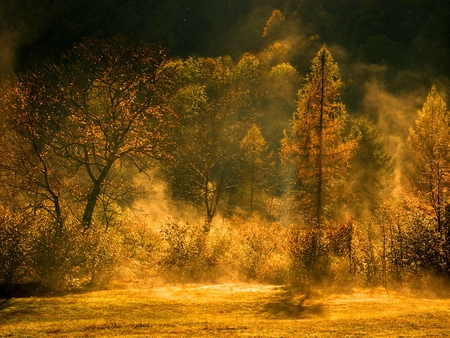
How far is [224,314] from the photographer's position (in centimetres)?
1520

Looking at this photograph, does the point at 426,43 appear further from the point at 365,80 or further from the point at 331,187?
the point at 331,187

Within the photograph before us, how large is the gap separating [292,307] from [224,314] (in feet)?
9.06

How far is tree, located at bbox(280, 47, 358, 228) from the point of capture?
25422 mm

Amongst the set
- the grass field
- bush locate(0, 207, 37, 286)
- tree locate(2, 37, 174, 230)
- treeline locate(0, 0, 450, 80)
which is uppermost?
treeline locate(0, 0, 450, 80)

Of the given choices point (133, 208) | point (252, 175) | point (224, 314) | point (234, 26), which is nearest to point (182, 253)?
point (133, 208)

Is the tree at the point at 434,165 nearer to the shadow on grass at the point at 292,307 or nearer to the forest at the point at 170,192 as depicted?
the forest at the point at 170,192

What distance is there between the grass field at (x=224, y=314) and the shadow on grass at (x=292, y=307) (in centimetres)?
3

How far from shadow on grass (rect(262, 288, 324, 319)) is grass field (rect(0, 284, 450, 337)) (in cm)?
3

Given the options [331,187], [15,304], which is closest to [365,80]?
[331,187]

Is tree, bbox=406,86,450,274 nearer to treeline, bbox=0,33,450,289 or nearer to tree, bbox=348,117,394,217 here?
treeline, bbox=0,33,450,289

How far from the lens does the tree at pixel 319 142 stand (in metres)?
25.4

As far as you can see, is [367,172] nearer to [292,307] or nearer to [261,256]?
[261,256]

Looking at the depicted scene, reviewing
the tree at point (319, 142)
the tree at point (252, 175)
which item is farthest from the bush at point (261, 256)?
the tree at point (252, 175)

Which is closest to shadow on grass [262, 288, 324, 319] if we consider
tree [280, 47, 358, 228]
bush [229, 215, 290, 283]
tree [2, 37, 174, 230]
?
bush [229, 215, 290, 283]
